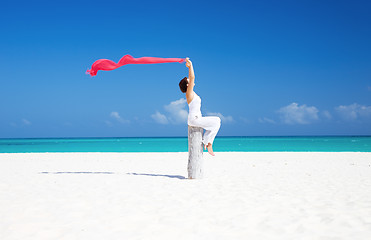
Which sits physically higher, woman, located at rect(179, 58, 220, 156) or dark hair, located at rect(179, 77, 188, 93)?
dark hair, located at rect(179, 77, 188, 93)

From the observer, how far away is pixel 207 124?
7203 mm

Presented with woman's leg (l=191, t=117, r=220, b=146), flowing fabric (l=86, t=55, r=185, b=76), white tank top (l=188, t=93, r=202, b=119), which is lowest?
woman's leg (l=191, t=117, r=220, b=146)

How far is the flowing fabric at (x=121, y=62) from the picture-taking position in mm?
7359

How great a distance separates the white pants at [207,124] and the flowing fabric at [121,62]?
4.44 ft

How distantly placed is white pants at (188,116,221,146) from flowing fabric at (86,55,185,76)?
1353 millimetres

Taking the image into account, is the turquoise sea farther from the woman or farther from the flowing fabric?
the flowing fabric

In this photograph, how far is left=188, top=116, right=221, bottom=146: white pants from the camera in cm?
719
